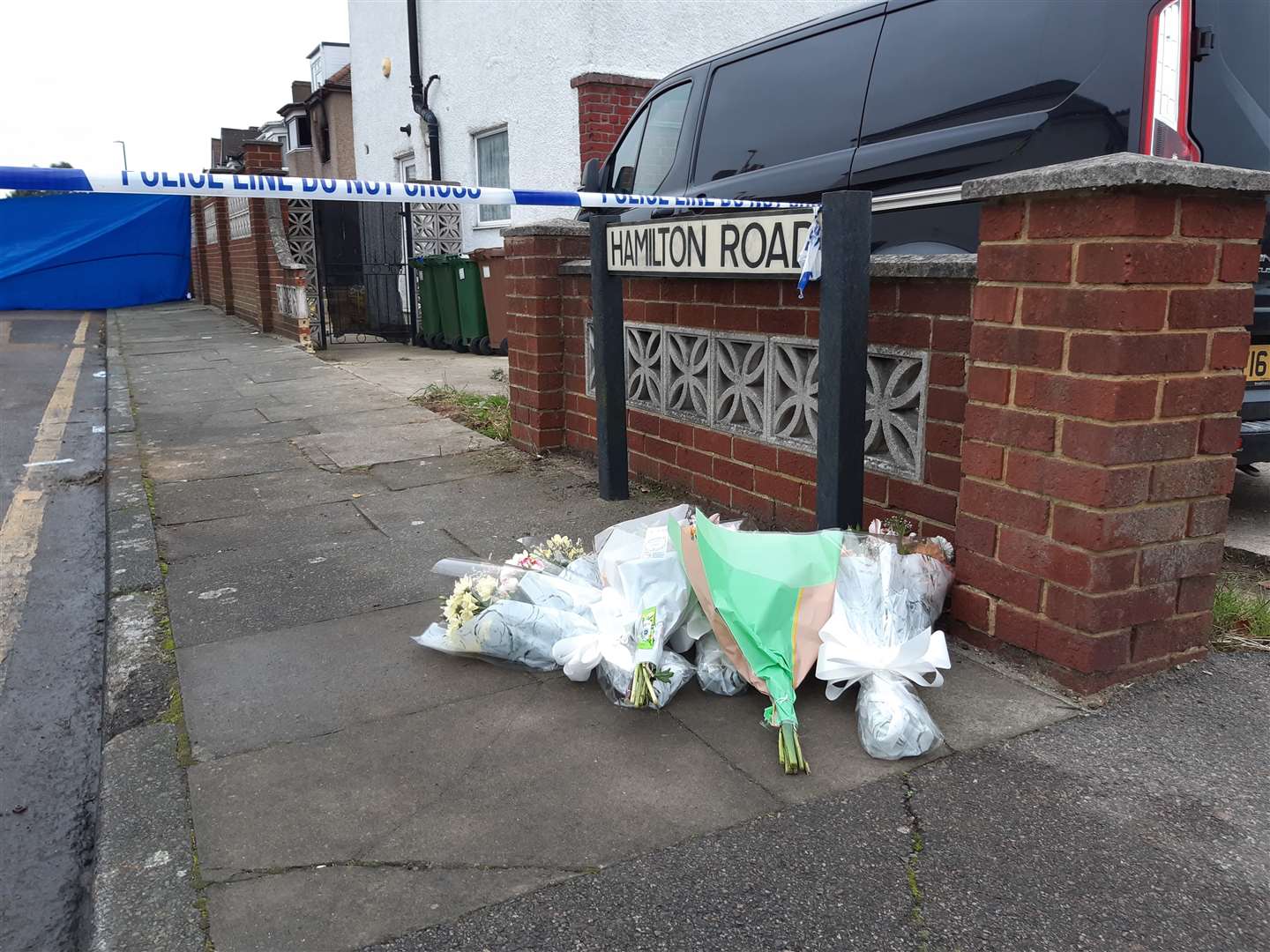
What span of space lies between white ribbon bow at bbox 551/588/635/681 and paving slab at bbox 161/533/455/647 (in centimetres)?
95

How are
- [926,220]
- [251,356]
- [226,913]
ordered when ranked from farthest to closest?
1. [251,356]
2. [926,220]
3. [226,913]

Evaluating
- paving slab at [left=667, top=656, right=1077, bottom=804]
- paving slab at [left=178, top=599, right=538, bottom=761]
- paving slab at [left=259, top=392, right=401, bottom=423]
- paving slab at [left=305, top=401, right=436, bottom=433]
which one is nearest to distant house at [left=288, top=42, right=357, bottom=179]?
paving slab at [left=259, top=392, right=401, bottom=423]

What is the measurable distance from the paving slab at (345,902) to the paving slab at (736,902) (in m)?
0.05

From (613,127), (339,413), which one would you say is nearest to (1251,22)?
(339,413)

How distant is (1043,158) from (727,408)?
5.43 ft

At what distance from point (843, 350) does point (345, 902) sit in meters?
2.26

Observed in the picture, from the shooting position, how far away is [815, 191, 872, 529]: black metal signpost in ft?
11.0

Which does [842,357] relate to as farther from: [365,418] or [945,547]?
[365,418]

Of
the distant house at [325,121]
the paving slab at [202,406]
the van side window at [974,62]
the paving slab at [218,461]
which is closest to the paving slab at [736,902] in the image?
the van side window at [974,62]

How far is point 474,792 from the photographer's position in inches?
97.3

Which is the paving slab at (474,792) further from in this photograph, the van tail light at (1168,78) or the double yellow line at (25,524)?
the van tail light at (1168,78)

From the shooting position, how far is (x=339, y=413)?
818cm

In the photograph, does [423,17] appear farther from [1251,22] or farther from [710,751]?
[710,751]

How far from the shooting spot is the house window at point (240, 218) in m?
16.0
